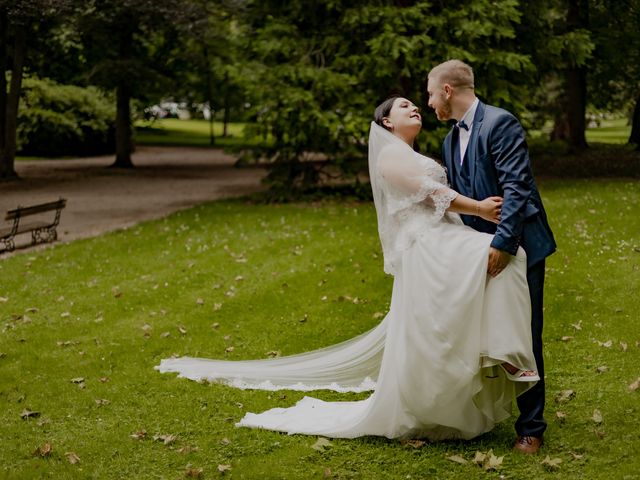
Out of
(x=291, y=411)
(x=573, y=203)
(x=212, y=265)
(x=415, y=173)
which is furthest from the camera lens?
(x=573, y=203)

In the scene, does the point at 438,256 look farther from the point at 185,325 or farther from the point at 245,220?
the point at 245,220

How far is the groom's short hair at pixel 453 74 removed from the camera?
5301 millimetres

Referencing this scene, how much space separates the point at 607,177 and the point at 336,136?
303 inches

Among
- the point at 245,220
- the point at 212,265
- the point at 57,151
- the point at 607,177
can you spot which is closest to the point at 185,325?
the point at 212,265

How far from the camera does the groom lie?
5.10 m

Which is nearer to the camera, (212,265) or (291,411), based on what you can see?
(291,411)

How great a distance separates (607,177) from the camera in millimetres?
20188

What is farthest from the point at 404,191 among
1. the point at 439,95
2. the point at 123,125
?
the point at 123,125

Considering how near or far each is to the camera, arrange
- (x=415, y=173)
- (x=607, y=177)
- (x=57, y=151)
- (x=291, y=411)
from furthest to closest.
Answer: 1. (x=57, y=151)
2. (x=607, y=177)
3. (x=291, y=411)
4. (x=415, y=173)

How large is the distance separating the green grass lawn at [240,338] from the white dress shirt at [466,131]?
201 centimetres

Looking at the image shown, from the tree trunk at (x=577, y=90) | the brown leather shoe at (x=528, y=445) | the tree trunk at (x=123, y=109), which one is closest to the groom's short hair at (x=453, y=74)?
the brown leather shoe at (x=528, y=445)

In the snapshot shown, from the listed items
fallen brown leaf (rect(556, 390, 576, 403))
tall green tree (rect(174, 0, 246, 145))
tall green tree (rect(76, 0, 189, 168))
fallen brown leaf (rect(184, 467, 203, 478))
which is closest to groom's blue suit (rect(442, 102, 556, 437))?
fallen brown leaf (rect(556, 390, 576, 403))

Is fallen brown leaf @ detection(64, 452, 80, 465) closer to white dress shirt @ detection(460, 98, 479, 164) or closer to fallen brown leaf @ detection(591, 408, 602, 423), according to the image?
white dress shirt @ detection(460, 98, 479, 164)

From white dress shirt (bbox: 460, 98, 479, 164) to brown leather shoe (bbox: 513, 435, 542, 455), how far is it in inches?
74.8
